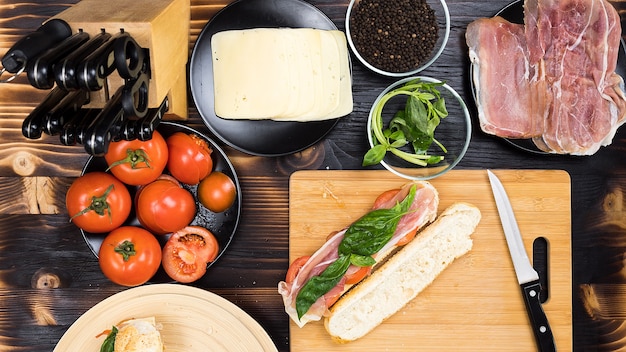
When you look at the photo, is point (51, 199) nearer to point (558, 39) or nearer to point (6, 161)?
point (6, 161)

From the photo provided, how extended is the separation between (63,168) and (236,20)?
67 centimetres

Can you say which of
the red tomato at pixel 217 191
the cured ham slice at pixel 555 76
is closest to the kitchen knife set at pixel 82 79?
the red tomato at pixel 217 191

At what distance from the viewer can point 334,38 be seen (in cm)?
149

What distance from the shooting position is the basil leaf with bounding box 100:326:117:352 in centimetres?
143

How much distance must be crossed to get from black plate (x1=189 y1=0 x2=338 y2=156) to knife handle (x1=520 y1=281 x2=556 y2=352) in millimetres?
714

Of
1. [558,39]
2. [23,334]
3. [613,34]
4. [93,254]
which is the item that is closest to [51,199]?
[93,254]

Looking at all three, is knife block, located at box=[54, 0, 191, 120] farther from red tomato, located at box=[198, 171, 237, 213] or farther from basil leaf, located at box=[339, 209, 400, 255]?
basil leaf, located at box=[339, 209, 400, 255]

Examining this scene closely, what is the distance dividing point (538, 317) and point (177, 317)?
0.99 metres

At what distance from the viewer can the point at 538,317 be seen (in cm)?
155

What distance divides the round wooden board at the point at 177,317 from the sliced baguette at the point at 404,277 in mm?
244

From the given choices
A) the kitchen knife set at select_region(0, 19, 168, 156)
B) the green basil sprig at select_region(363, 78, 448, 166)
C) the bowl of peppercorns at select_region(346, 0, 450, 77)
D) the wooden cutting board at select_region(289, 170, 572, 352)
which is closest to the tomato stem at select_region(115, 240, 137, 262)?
the kitchen knife set at select_region(0, 19, 168, 156)

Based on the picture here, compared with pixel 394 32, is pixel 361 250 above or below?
below

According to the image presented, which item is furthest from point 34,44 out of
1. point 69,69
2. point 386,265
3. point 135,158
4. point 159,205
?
point 386,265

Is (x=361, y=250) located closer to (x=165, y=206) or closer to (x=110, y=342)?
(x=165, y=206)
